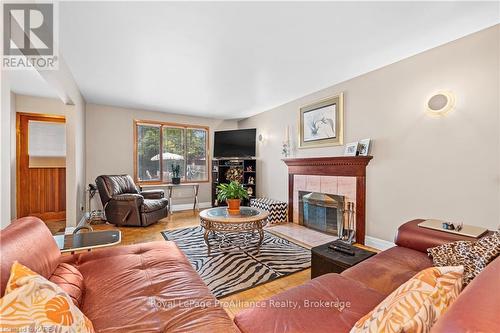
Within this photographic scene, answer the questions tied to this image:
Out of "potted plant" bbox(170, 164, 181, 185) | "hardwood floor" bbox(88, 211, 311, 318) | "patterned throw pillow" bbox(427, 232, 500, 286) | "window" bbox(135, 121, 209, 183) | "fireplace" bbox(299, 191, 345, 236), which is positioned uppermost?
"window" bbox(135, 121, 209, 183)

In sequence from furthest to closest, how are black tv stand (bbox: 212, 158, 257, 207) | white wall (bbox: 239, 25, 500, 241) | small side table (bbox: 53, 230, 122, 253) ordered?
1. black tv stand (bbox: 212, 158, 257, 207)
2. white wall (bbox: 239, 25, 500, 241)
3. small side table (bbox: 53, 230, 122, 253)

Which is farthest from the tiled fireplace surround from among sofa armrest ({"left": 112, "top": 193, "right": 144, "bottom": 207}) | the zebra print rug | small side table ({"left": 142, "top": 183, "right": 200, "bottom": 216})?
sofa armrest ({"left": 112, "top": 193, "right": 144, "bottom": 207})

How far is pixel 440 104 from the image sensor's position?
2355 millimetres

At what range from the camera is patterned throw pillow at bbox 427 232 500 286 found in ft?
3.71

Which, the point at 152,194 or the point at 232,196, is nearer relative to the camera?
the point at 232,196

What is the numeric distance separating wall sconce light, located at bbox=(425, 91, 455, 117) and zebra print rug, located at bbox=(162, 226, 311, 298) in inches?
83.4

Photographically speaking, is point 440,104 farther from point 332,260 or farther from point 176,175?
point 176,175

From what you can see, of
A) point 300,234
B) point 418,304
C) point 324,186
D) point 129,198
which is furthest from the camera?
point 129,198

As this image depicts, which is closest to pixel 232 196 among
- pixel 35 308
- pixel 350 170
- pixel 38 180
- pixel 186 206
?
pixel 350 170

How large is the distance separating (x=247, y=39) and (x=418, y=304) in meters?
2.34

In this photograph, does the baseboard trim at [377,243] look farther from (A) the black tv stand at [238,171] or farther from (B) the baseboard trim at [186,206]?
(B) the baseboard trim at [186,206]

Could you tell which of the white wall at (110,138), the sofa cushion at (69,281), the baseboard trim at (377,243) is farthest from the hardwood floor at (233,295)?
the white wall at (110,138)

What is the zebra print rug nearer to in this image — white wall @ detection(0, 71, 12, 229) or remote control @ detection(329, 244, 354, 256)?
remote control @ detection(329, 244, 354, 256)

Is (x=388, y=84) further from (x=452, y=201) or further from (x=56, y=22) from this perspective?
(x=56, y=22)
